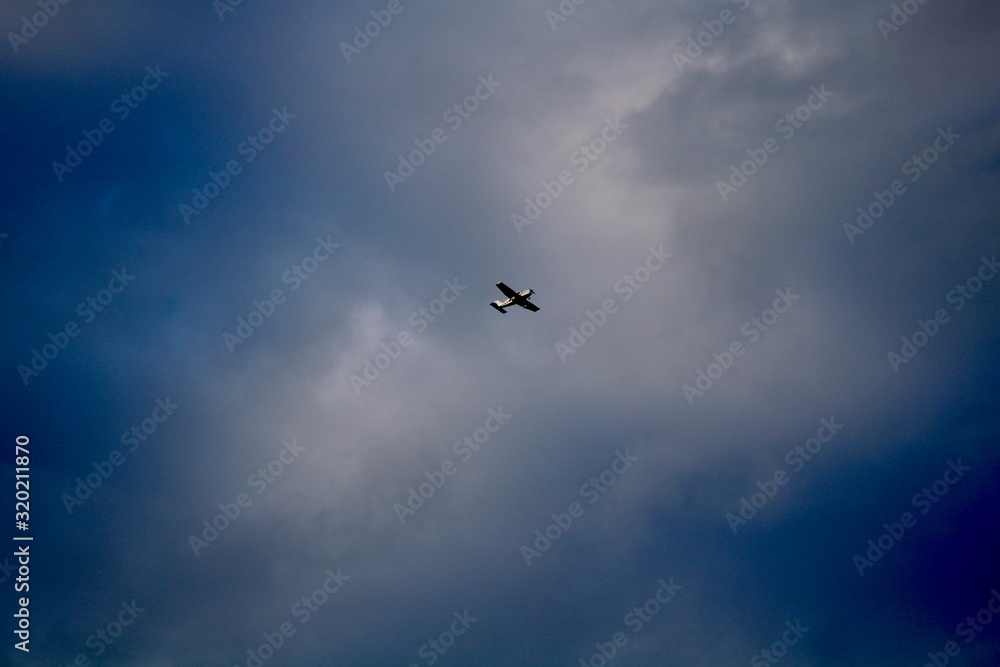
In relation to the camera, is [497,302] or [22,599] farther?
[497,302]

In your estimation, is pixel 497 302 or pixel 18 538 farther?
pixel 497 302

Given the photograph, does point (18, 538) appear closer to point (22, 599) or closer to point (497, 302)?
point (22, 599)

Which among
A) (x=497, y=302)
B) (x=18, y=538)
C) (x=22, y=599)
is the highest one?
(x=497, y=302)

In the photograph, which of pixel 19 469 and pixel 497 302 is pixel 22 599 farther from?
pixel 497 302

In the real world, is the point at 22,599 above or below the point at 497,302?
below

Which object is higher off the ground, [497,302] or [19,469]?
[497,302]

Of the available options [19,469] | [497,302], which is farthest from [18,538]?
[497,302]

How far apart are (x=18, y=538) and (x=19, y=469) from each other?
8389mm

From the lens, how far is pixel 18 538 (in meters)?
88.1

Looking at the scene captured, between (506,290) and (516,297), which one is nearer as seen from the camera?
(506,290)

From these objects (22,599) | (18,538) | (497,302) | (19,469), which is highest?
(497,302)

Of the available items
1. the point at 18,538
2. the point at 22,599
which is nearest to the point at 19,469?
the point at 18,538

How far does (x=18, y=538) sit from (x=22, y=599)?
921 cm

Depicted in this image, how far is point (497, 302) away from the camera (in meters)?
118
